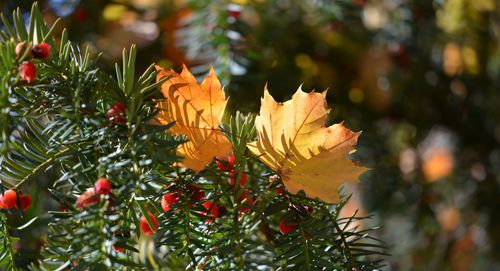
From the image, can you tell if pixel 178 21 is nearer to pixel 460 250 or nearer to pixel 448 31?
pixel 448 31

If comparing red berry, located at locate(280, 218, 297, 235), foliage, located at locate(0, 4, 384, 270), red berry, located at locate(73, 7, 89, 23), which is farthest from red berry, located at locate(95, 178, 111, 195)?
red berry, located at locate(73, 7, 89, 23)

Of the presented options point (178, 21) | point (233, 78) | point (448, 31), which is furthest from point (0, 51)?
point (448, 31)

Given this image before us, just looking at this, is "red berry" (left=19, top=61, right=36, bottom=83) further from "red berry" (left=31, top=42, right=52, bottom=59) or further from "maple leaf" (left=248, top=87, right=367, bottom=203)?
"maple leaf" (left=248, top=87, right=367, bottom=203)

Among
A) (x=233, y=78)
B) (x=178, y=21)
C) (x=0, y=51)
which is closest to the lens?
(x=0, y=51)

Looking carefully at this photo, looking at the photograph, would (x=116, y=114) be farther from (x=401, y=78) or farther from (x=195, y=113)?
(x=401, y=78)

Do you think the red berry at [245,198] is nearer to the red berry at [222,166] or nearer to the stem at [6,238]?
the red berry at [222,166]

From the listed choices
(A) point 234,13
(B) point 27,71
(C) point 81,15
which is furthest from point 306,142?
(C) point 81,15
